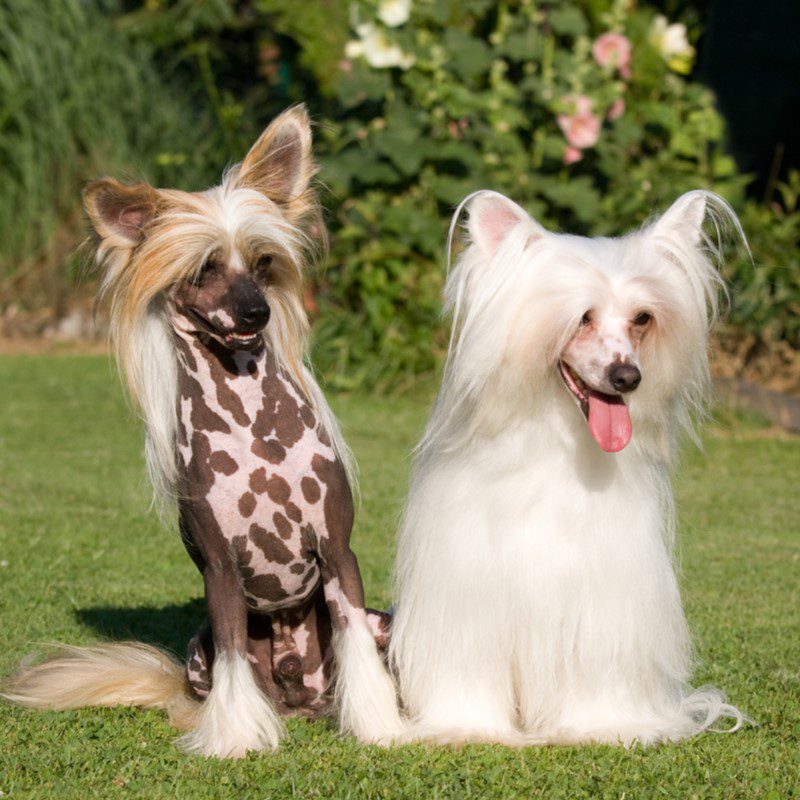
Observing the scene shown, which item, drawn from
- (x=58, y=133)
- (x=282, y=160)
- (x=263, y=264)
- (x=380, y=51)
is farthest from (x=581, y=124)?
(x=263, y=264)

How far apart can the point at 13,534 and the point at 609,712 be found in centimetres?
355

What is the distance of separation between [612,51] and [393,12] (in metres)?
1.59

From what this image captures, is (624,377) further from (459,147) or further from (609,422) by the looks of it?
(459,147)

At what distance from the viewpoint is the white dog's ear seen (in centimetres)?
384

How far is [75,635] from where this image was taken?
5062 millimetres

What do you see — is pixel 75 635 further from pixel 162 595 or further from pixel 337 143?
pixel 337 143

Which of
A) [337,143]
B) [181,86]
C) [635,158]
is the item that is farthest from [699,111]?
[181,86]

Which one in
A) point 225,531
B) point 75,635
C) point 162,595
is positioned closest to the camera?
point 225,531

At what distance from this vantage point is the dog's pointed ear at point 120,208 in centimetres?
368

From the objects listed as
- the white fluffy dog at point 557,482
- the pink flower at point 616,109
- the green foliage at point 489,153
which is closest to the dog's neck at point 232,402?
the white fluffy dog at point 557,482

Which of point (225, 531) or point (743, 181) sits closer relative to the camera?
point (225, 531)

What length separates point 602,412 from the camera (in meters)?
3.73

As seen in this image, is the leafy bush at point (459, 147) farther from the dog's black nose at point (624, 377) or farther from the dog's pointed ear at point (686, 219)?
the dog's black nose at point (624, 377)

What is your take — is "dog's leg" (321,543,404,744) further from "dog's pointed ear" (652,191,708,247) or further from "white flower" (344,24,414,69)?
"white flower" (344,24,414,69)
